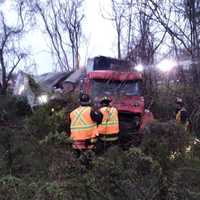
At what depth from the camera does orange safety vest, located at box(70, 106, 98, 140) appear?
29.1 feet

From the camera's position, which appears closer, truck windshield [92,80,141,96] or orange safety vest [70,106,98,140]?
orange safety vest [70,106,98,140]

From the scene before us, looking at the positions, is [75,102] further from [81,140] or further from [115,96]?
[81,140]

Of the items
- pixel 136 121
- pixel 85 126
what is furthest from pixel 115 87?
pixel 85 126

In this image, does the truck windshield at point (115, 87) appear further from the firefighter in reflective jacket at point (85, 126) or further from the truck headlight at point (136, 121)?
the firefighter in reflective jacket at point (85, 126)

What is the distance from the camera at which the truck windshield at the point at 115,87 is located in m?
12.3

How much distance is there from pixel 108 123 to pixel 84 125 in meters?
0.56

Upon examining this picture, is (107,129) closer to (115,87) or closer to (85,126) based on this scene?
(85,126)

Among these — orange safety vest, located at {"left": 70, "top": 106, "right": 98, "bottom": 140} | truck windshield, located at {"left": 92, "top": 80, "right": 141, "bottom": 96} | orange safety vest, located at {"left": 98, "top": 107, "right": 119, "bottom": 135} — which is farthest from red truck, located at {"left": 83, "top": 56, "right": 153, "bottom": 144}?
orange safety vest, located at {"left": 70, "top": 106, "right": 98, "bottom": 140}

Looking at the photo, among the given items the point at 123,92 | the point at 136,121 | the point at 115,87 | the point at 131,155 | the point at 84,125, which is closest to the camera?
the point at 131,155

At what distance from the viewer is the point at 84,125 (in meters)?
8.88

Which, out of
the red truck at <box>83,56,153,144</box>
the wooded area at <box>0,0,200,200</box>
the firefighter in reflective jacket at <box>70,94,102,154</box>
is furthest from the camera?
the red truck at <box>83,56,153,144</box>

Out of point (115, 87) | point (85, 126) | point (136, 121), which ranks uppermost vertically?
point (115, 87)

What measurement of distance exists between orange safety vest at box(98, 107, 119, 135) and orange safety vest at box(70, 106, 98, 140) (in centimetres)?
20

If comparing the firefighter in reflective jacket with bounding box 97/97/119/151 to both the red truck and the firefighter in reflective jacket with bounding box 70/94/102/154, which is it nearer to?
the firefighter in reflective jacket with bounding box 70/94/102/154
